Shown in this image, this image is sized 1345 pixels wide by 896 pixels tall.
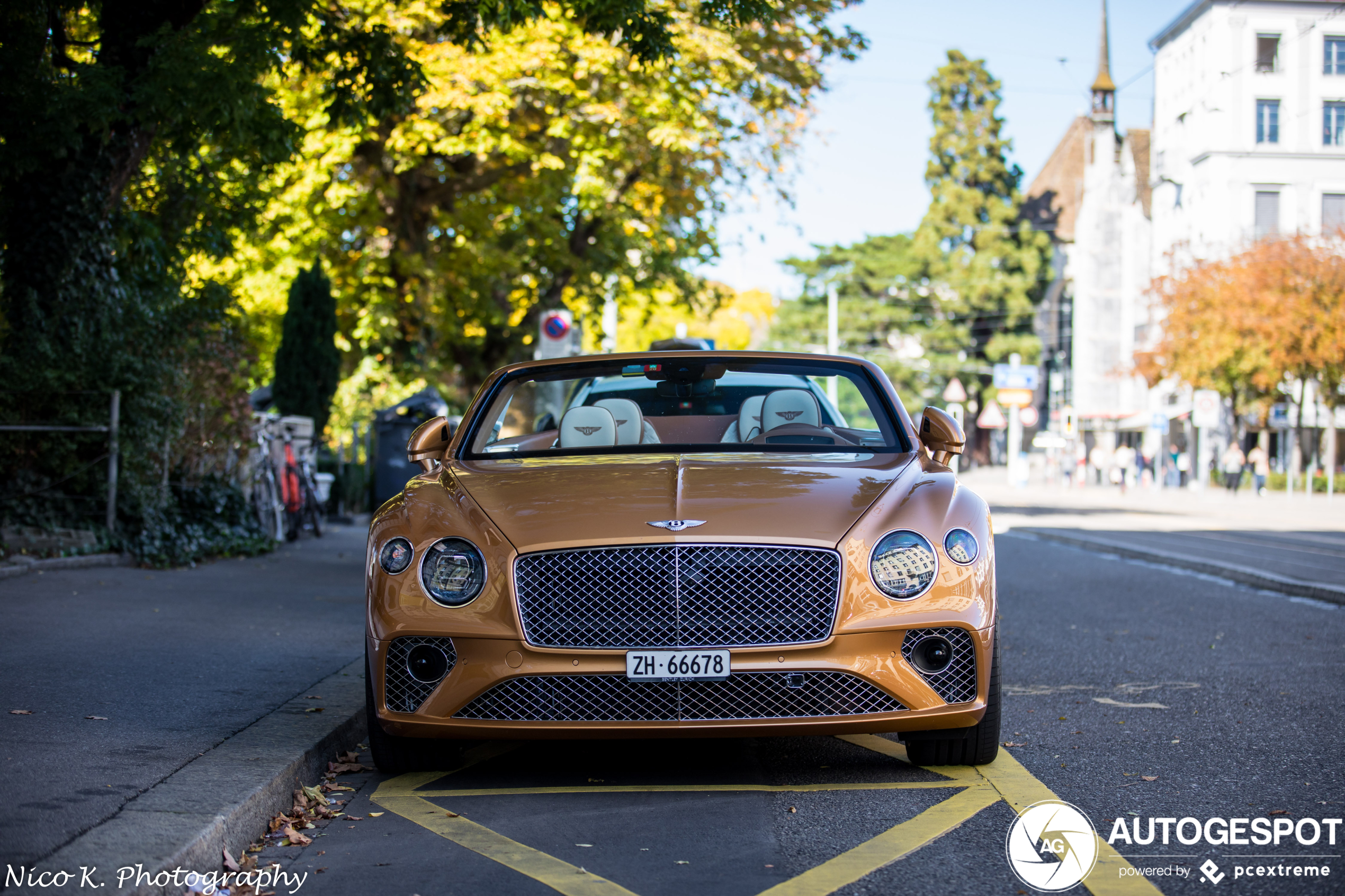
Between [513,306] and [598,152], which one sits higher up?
[598,152]

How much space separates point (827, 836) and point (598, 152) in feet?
58.9

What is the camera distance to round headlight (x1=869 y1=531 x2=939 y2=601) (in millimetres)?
4734

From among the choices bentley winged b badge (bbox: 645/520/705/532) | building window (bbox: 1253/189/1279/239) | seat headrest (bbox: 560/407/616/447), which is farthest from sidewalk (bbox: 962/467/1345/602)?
building window (bbox: 1253/189/1279/239)

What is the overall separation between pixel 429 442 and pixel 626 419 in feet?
2.82

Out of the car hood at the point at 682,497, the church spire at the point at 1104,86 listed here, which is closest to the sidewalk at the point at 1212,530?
the car hood at the point at 682,497

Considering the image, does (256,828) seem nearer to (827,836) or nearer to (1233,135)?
(827,836)

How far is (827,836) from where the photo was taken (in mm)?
4281

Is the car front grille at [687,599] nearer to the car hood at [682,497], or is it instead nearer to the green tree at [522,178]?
the car hood at [682,497]

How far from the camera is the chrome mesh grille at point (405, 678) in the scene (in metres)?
4.80

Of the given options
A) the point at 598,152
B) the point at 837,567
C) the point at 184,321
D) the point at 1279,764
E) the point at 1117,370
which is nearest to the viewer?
the point at 837,567

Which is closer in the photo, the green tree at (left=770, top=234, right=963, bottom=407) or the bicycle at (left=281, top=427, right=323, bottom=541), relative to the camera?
the bicycle at (left=281, top=427, right=323, bottom=541)

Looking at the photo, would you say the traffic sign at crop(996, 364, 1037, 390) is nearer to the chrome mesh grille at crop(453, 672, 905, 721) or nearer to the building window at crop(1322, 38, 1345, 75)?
the building window at crop(1322, 38, 1345, 75)

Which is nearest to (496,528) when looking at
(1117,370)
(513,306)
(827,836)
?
(827,836)

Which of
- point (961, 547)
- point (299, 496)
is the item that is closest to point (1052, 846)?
point (961, 547)
